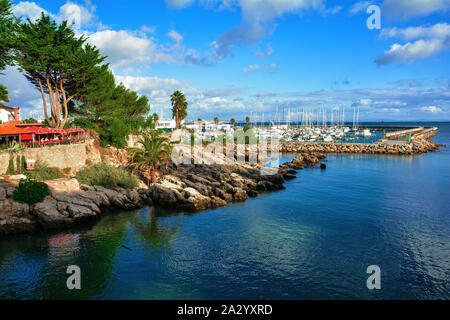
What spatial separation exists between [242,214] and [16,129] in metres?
25.8

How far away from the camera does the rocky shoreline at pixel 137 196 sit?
23.9 m

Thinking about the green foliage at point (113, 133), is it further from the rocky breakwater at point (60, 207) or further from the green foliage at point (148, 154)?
the rocky breakwater at point (60, 207)

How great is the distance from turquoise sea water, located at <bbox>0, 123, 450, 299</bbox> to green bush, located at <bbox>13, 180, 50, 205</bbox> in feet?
10.9

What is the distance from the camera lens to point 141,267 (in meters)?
18.2

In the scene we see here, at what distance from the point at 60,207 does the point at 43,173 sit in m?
7.16

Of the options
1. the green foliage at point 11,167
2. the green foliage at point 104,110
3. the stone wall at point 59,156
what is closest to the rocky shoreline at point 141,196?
the green foliage at point 11,167

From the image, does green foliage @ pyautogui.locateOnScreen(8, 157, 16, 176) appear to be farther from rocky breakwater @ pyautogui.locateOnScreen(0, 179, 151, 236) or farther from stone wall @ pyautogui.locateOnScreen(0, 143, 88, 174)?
rocky breakwater @ pyautogui.locateOnScreen(0, 179, 151, 236)

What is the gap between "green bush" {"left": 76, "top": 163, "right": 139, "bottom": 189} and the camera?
32.2 m

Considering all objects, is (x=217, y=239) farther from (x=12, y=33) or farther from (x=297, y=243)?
(x=12, y=33)

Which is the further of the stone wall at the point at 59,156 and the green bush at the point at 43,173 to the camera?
the green bush at the point at 43,173

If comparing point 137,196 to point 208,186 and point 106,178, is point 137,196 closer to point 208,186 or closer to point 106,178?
point 106,178

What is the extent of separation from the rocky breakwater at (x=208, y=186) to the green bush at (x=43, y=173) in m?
10.1

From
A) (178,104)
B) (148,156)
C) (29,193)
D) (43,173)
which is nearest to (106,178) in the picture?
(43,173)

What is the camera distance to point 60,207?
82.8 feet
